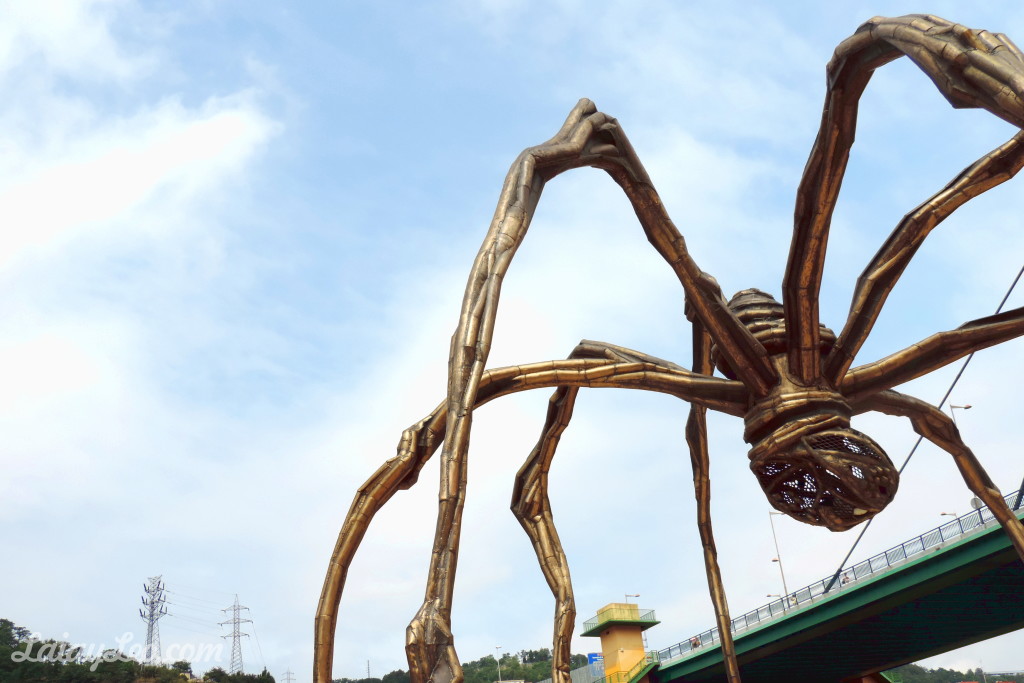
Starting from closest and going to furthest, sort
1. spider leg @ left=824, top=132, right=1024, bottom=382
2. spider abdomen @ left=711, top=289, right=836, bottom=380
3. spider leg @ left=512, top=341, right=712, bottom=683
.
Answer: spider leg @ left=824, top=132, right=1024, bottom=382 < spider leg @ left=512, top=341, right=712, bottom=683 < spider abdomen @ left=711, top=289, right=836, bottom=380

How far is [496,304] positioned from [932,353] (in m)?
4.35

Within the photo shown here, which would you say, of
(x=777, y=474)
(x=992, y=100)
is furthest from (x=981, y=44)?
(x=777, y=474)

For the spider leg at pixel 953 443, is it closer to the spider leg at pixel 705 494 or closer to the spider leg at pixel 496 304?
the spider leg at pixel 705 494

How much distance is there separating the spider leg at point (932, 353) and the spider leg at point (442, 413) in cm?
100

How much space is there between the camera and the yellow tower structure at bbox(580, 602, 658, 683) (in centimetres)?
3388

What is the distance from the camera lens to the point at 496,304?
4.91 metres

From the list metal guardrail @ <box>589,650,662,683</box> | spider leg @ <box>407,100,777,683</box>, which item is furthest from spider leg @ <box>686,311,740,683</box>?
metal guardrail @ <box>589,650,662,683</box>

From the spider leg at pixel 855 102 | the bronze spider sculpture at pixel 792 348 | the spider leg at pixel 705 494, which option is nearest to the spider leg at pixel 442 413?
the bronze spider sculpture at pixel 792 348

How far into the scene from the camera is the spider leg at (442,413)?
5480 millimetres

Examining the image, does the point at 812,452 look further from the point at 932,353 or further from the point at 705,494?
the point at 705,494

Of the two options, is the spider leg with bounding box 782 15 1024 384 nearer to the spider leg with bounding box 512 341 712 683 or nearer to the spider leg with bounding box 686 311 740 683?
the spider leg with bounding box 512 341 712 683

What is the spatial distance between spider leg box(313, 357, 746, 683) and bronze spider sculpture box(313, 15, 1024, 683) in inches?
0.4

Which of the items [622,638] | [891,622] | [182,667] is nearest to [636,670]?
[622,638]

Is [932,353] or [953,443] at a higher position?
[932,353]
